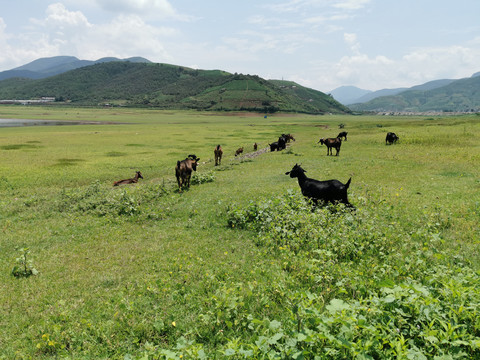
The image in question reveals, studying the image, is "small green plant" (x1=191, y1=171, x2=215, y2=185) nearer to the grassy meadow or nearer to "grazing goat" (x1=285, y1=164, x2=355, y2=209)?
the grassy meadow

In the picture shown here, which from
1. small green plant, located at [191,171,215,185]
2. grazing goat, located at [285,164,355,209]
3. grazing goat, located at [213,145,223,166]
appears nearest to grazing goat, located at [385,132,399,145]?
grazing goat, located at [213,145,223,166]

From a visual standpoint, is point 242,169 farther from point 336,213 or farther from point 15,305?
point 15,305

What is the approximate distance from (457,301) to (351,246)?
3.65 metres

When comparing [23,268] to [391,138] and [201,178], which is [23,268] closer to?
[201,178]

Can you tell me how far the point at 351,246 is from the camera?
328 inches

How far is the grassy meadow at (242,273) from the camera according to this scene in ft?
14.4

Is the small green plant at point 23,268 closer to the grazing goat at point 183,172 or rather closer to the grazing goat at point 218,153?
the grazing goat at point 183,172

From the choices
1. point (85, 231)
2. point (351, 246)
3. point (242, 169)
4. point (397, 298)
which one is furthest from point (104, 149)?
point (397, 298)

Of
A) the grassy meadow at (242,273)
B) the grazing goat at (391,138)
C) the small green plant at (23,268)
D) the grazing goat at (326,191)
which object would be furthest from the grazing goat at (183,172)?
the grazing goat at (391,138)

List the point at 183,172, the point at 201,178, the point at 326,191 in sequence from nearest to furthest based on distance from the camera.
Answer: the point at 326,191 → the point at 183,172 → the point at 201,178

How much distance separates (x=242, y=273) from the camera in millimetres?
8055

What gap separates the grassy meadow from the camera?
438 cm

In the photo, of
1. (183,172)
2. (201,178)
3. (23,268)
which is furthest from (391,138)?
(23,268)

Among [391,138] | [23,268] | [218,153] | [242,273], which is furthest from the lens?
[391,138]
